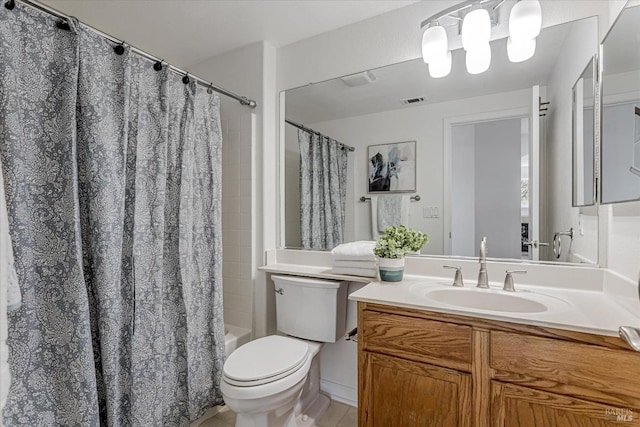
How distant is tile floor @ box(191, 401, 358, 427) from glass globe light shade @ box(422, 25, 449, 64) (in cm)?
204

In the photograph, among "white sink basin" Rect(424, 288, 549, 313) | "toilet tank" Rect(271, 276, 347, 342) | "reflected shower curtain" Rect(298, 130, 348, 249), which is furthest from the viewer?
"reflected shower curtain" Rect(298, 130, 348, 249)

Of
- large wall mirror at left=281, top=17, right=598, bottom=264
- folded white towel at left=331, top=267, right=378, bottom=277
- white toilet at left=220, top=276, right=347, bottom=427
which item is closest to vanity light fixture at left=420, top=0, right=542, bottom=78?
large wall mirror at left=281, top=17, right=598, bottom=264

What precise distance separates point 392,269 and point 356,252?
0.24m

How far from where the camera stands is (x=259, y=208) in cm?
208

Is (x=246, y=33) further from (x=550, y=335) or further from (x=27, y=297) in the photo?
(x=550, y=335)

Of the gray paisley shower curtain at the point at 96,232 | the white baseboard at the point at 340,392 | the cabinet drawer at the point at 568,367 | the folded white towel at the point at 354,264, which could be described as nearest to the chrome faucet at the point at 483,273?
the cabinet drawer at the point at 568,367

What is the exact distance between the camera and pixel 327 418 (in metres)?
1.75

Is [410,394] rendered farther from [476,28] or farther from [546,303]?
[476,28]

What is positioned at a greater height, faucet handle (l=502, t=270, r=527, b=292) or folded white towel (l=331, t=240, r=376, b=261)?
folded white towel (l=331, t=240, r=376, b=261)

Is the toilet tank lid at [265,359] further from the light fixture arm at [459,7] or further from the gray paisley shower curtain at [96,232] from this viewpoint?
the light fixture arm at [459,7]

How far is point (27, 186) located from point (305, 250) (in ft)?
4.59

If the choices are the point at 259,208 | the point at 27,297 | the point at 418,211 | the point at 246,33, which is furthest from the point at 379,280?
the point at 246,33

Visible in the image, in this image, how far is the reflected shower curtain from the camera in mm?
1993

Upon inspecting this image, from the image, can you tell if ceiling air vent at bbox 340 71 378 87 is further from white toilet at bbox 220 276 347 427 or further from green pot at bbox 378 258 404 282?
white toilet at bbox 220 276 347 427
